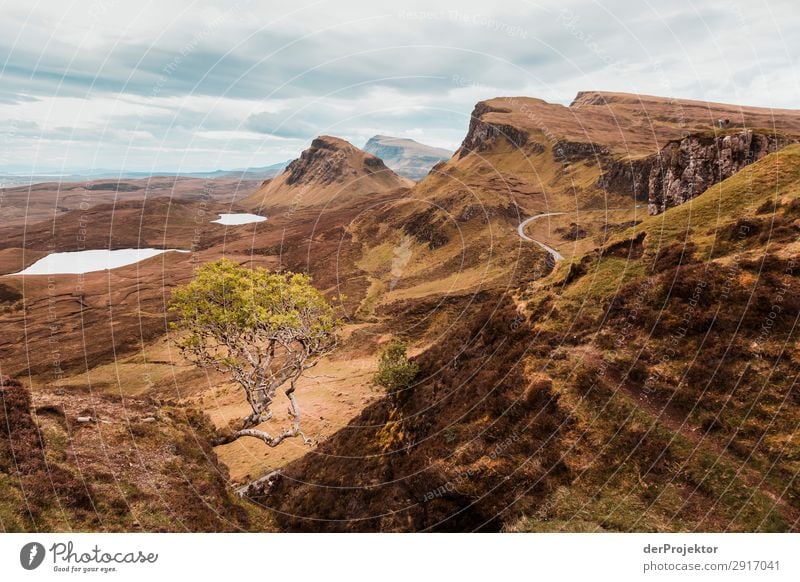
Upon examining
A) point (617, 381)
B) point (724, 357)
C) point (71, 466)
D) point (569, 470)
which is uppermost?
point (724, 357)

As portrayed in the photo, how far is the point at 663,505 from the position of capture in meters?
15.4

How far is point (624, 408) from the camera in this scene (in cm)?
1914

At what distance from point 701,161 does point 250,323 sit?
7387cm

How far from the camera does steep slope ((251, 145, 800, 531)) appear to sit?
15766mm

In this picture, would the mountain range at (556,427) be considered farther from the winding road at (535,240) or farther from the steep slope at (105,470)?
the winding road at (535,240)

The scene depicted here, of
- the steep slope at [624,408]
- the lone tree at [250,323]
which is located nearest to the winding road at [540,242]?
the steep slope at [624,408]

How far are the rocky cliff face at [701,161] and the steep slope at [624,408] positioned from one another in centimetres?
3441

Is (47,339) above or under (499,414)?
under

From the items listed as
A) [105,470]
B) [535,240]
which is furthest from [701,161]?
[105,470]

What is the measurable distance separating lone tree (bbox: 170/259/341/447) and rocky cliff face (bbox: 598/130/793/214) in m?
64.0

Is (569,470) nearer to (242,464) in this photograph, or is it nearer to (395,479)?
(395,479)

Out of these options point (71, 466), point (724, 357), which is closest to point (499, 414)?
point (724, 357)

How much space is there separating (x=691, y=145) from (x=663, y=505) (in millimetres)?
71271

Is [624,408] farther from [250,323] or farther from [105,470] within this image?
[105,470]
